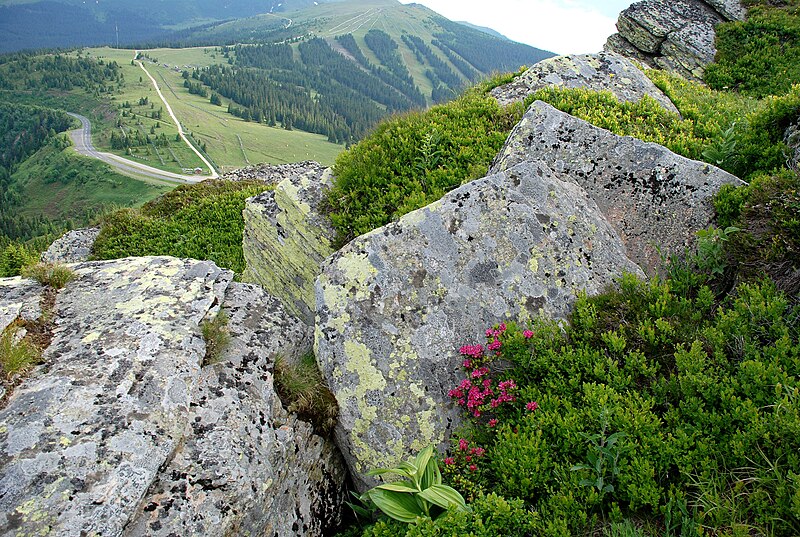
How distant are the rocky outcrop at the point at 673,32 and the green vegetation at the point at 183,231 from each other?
870 inches

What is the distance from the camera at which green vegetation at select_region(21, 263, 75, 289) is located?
767cm

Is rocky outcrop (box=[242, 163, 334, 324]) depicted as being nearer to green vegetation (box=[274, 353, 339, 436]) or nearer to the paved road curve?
green vegetation (box=[274, 353, 339, 436])

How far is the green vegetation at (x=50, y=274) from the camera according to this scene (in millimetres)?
7668

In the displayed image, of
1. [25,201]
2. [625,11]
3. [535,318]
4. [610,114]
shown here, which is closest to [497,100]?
[610,114]

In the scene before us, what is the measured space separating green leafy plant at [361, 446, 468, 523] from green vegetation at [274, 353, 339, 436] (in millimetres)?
1863

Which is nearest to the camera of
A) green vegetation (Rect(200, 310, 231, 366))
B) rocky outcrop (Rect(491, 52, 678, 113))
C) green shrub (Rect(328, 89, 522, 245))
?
green vegetation (Rect(200, 310, 231, 366))

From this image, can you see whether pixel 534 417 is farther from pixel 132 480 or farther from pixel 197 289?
pixel 197 289

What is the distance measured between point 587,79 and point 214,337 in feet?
44.3

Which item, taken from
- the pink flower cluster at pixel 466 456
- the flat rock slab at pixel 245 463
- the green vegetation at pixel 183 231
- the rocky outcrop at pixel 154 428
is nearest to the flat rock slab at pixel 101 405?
the rocky outcrop at pixel 154 428

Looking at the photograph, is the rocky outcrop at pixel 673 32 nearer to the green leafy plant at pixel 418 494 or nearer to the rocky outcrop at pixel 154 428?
the green leafy plant at pixel 418 494

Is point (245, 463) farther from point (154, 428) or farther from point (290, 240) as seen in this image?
point (290, 240)

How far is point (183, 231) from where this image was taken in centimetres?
2000

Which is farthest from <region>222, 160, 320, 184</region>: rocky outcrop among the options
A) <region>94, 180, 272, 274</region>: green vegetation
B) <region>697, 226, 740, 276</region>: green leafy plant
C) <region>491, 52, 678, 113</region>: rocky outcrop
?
<region>697, 226, 740, 276</region>: green leafy plant

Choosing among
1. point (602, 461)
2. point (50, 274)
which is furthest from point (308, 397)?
point (50, 274)
